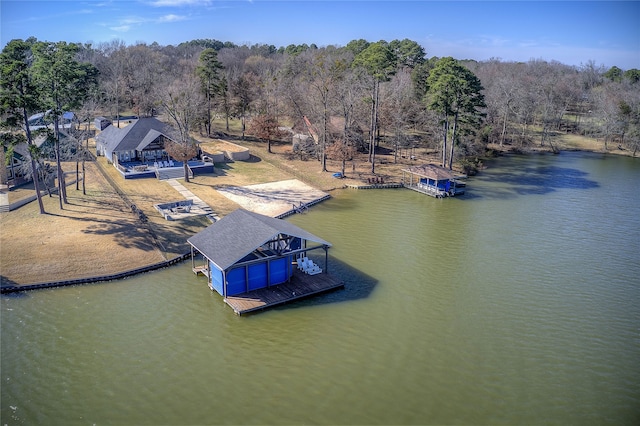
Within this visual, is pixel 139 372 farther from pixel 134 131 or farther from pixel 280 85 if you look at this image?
pixel 280 85

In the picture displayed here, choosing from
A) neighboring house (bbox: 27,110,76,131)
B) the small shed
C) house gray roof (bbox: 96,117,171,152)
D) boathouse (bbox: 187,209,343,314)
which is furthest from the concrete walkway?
the small shed

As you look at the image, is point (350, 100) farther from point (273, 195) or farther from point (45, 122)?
point (45, 122)

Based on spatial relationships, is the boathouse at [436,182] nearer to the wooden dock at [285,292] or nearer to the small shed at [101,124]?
the wooden dock at [285,292]

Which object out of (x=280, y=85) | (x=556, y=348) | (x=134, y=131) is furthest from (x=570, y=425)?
(x=280, y=85)

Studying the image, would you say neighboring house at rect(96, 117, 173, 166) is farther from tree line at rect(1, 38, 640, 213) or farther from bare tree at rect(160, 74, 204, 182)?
tree line at rect(1, 38, 640, 213)

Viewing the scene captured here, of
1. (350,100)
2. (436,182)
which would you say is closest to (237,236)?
(436,182)

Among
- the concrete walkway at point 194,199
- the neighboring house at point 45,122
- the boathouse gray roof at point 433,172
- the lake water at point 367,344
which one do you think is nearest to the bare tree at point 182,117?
the concrete walkway at point 194,199
